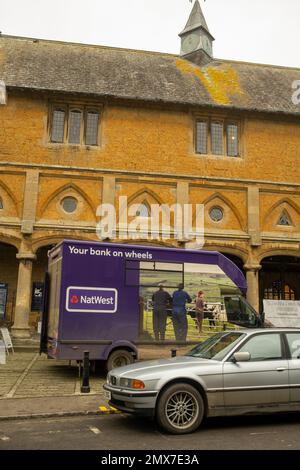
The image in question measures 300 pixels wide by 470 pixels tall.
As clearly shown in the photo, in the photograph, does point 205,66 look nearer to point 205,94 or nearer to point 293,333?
point 205,94

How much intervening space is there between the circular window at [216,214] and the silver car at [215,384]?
41.5 ft

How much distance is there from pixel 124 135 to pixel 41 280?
755cm

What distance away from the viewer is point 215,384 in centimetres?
631

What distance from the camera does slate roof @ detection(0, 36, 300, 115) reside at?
19.3m

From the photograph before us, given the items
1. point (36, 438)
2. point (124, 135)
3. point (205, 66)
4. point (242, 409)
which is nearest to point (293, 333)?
point (242, 409)

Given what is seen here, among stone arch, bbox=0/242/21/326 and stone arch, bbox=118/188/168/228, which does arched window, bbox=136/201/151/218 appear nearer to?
stone arch, bbox=118/188/168/228

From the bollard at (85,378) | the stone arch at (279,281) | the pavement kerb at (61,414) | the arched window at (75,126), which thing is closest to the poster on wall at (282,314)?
the stone arch at (279,281)

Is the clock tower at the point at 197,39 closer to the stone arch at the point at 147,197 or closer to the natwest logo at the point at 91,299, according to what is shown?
the stone arch at the point at 147,197

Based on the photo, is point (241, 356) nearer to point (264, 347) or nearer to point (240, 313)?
point (264, 347)

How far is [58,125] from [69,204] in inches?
143

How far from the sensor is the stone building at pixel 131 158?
18.3 m

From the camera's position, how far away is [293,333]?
718 centimetres

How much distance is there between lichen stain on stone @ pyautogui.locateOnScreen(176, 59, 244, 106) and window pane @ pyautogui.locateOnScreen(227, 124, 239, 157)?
1.18 metres

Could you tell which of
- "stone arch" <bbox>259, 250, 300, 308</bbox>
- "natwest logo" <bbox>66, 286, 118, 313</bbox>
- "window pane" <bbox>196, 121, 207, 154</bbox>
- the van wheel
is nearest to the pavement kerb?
the van wheel
